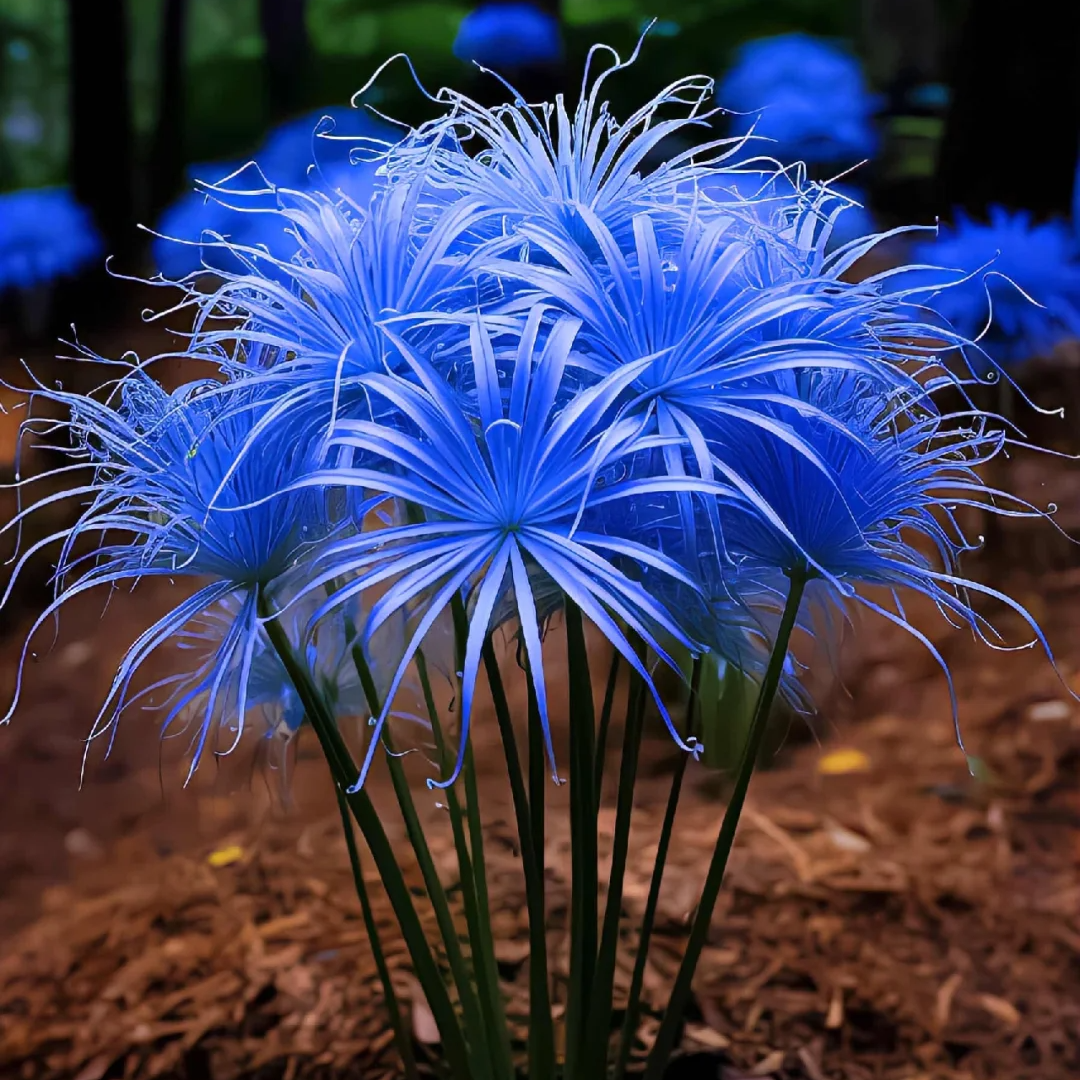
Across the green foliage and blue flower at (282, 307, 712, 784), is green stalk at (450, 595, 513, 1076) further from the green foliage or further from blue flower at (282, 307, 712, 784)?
the green foliage

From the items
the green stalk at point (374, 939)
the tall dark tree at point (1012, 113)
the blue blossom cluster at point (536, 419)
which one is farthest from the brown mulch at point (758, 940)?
the tall dark tree at point (1012, 113)

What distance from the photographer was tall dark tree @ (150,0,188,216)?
1.85m

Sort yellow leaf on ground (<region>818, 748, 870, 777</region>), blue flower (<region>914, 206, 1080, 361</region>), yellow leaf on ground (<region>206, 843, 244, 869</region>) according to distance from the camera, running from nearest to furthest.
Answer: yellow leaf on ground (<region>206, 843, 244, 869</region>) → yellow leaf on ground (<region>818, 748, 870, 777</region>) → blue flower (<region>914, 206, 1080, 361</region>)

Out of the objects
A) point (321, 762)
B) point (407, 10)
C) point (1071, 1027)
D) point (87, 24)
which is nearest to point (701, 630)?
Answer: point (1071, 1027)

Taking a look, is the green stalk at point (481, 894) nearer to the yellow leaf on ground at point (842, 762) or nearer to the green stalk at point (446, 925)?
the green stalk at point (446, 925)

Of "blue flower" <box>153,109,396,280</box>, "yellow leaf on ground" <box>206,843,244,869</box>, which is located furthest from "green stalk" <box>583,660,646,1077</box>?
"blue flower" <box>153,109,396,280</box>

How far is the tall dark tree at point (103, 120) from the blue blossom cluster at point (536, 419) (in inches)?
60.1

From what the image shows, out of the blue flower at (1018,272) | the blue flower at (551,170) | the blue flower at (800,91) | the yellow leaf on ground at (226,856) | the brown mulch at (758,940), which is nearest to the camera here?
the blue flower at (551,170)

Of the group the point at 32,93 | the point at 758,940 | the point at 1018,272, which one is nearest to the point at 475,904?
the point at 758,940

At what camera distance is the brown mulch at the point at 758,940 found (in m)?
0.97

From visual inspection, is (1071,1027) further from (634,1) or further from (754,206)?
(634,1)

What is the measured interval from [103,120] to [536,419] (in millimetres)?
1825

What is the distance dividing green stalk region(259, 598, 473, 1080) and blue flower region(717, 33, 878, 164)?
1.46m


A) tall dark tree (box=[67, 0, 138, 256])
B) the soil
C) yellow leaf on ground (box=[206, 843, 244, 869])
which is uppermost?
tall dark tree (box=[67, 0, 138, 256])
